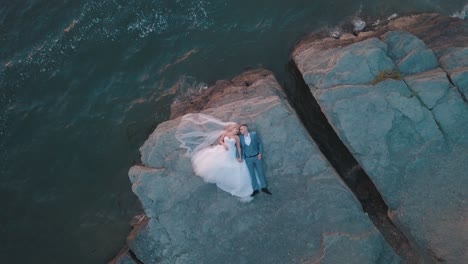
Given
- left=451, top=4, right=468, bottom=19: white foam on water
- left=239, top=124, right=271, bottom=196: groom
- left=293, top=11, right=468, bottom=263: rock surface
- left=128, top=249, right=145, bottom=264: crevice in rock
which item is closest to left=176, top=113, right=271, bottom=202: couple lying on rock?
left=239, top=124, right=271, bottom=196: groom

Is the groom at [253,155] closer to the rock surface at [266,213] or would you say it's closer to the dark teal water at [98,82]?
the rock surface at [266,213]

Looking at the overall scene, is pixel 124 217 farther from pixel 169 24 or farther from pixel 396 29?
pixel 396 29

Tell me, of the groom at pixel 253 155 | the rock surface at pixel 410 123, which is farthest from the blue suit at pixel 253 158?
the rock surface at pixel 410 123

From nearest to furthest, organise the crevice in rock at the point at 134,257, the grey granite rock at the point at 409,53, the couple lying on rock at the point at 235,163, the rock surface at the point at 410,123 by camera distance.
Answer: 1. the rock surface at the point at 410,123
2. the couple lying on rock at the point at 235,163
3. the crevice in rock at the point at 134,257
4. the grey granite rock at the point at 409,53

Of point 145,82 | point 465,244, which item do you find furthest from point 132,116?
point 465,244

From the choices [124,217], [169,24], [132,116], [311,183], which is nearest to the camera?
[311,183]

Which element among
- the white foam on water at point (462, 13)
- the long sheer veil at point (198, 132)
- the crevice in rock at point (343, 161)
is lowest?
the crevice in rock at point (343, 161)

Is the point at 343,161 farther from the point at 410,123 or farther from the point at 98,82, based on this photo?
the point at 98,82
